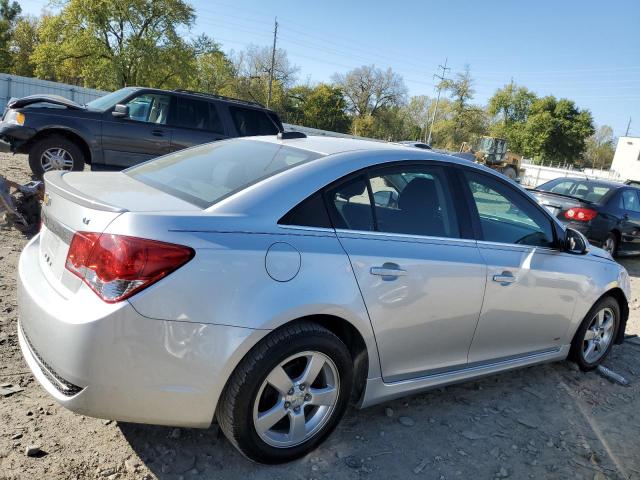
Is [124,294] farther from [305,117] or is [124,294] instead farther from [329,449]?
[305,117]

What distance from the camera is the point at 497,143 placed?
1458 inches

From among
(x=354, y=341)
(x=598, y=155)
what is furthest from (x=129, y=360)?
(x=598, y=155)

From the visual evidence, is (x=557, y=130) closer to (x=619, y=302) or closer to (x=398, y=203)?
(x=619, y=302)

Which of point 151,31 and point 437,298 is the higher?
point 151,31

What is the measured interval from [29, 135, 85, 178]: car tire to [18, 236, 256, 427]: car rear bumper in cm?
628

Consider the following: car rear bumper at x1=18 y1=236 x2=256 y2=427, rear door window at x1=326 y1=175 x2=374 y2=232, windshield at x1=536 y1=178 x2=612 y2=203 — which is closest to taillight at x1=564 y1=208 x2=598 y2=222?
windshield at x1=536 y1=178 x2=612 y2=203

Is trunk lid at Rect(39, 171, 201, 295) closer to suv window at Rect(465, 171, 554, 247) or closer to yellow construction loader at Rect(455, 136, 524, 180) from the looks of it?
suv window at Rect(465, 171, 554, 247)

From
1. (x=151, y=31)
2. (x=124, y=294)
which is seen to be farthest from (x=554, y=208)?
(x=151, y=31)

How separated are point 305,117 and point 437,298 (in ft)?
206

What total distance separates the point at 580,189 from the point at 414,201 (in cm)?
793

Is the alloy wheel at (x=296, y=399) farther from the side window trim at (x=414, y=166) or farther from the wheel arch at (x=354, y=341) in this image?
the side window trim at (x=414, y=166)

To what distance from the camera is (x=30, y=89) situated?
83.1 ft

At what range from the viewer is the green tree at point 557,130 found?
2566 inches

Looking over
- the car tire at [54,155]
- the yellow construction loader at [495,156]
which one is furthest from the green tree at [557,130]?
the car tire at [54,155]
